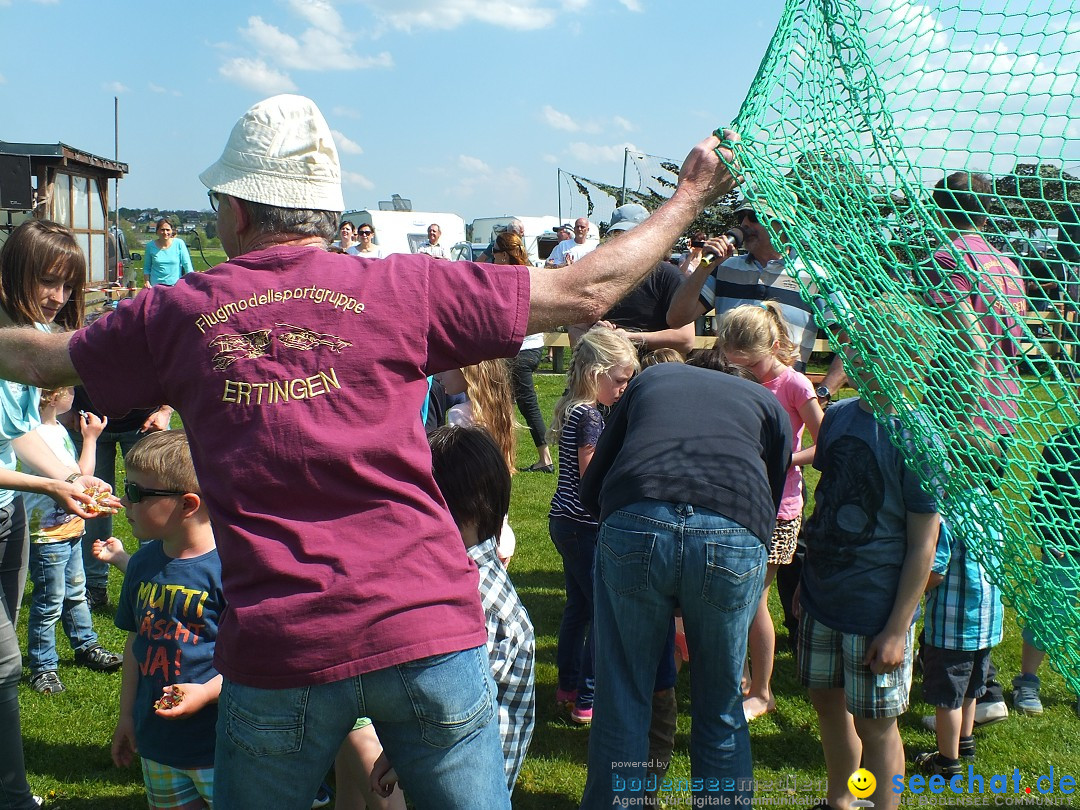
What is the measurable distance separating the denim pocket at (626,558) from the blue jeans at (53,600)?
8.60 feet

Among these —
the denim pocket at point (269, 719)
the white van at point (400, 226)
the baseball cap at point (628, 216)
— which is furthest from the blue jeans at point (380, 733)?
the white van at point (400, 226)

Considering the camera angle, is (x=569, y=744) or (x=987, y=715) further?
(x=987, y=715)

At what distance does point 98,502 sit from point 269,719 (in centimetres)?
160

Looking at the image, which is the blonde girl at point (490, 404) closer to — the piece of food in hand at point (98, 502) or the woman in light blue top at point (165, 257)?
the piece of food in hand at point (98, 502)

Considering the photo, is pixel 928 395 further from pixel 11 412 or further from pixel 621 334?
pixel 11 412

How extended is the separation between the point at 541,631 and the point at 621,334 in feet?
6.34

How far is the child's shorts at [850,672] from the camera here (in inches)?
114

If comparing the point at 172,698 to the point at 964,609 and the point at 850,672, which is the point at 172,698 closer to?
the point at 850,672

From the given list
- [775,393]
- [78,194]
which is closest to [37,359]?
[775,393]

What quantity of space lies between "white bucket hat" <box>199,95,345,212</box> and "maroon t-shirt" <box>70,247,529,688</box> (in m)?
0.14

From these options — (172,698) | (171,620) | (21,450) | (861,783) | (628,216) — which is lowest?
(861,783)

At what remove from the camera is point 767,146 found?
2.17 meters

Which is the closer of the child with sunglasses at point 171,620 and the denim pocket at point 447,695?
the denim pocket at point 447,695

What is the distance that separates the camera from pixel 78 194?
799 inches
